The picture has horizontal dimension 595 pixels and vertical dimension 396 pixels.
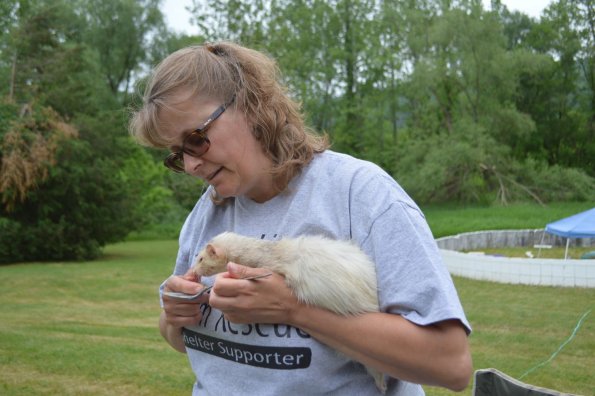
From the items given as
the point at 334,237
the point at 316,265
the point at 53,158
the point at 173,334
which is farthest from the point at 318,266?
the point at 53,158

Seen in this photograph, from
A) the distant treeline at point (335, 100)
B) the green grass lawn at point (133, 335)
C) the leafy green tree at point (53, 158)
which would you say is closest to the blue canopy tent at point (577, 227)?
the green grass lawn at point (133, 335)

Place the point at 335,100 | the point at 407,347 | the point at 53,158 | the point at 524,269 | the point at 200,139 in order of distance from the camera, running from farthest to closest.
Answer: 1. the point at 335,100
2. the point at 53,158
3. the point at 524,269
4. the point at 200,139
5. the point at 407,347

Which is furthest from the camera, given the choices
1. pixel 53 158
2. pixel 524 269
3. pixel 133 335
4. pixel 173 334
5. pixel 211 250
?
pixel 53 158

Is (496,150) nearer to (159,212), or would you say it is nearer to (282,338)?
(159,212)

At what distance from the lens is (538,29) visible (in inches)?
1978

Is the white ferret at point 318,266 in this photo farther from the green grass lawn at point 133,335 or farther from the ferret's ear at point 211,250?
the green grass lawn at point 133,335

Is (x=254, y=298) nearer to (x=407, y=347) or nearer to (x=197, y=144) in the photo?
(x=407, y=347)

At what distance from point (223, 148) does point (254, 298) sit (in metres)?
0.62

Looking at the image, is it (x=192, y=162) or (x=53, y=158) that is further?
(x=53, y=158)

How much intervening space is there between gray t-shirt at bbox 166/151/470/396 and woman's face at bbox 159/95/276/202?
0.45 feet

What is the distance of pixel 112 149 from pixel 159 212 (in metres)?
9.68

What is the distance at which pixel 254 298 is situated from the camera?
2.20 metres

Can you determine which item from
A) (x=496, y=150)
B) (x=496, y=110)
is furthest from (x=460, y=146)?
(x=496, y=110)

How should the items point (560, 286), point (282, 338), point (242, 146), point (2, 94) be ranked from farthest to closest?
point (2, 94)
point (560, 286)
point (242, 146)
point (282, 338)
